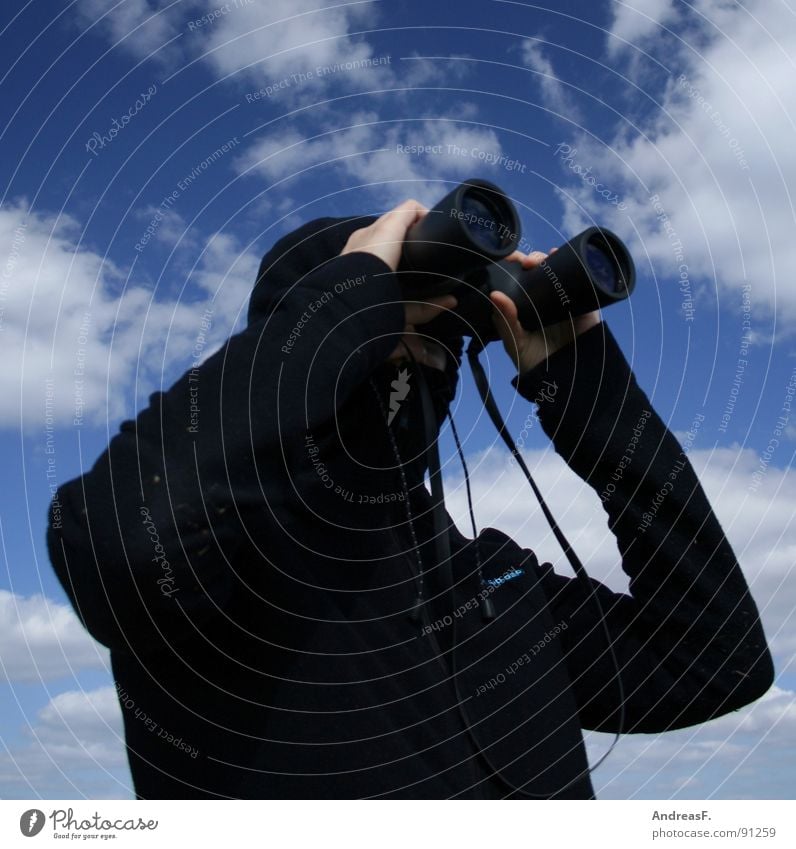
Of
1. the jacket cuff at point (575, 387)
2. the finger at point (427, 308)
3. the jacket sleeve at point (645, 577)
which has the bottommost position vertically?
the jacket sleeve at point (645, 577)

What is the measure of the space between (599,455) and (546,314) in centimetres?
24

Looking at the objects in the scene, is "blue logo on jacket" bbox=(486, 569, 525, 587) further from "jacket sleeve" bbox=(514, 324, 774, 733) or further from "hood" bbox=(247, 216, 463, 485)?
"hood" bbox=(247, 216, 463, 485)

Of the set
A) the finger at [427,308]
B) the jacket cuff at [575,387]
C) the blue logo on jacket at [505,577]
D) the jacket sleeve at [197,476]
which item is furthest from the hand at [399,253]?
the blue logo on jacket at [505,577]

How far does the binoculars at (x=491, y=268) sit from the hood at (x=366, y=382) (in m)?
0.07

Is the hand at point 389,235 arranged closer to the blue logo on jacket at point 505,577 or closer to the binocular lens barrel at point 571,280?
the binocular lens barrel at point 571,280

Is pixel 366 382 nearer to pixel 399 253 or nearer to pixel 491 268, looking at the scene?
pixel 399 253

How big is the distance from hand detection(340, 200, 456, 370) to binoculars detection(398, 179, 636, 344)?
0.01 metres

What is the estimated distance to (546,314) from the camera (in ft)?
4.25

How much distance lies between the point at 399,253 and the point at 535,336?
0.36m

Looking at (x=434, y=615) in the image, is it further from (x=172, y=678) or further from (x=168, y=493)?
(x=168, y=493)

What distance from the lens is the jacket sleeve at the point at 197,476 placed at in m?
0.85

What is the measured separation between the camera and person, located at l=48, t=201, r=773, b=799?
2.93 ft
